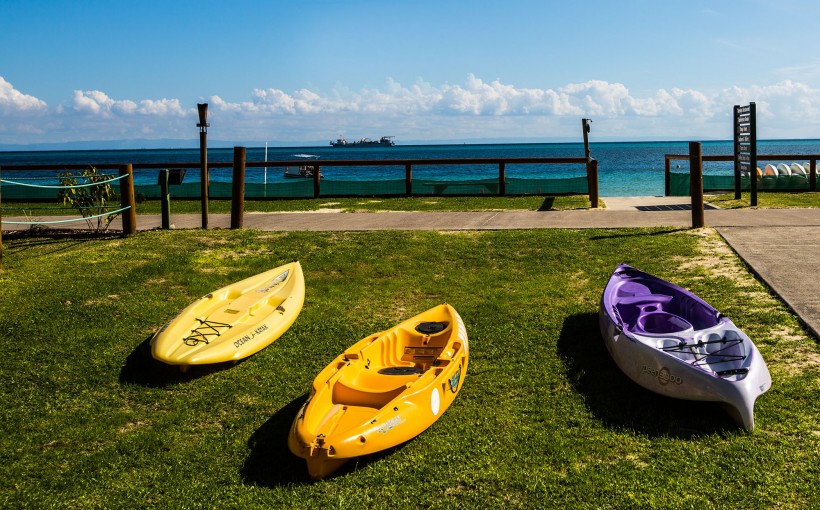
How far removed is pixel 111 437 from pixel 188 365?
121cm

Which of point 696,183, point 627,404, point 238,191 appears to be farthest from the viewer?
point 238,191

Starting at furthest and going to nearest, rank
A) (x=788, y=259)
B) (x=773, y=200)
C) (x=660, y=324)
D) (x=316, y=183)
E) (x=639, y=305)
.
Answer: (x=316, y=183)
(x=773, y=200)
(x=788, y=259)
(x=639, y=305)
(x=660, y=324)

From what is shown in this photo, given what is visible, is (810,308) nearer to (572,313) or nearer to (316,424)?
(572,313)

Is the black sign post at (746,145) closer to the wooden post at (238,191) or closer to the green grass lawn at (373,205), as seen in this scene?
the green grass lawn at (373,205)

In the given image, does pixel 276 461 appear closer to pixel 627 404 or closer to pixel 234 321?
pixel 234 321

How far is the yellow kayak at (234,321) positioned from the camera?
757 centimetres

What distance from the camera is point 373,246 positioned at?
40.2 feet

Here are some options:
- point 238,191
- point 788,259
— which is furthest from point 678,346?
point 238,191

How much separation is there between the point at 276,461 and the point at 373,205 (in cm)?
1274

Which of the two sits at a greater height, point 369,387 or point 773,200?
point 773,200

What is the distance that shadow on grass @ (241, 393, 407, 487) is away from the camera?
5664 millimetres

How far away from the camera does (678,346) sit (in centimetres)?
671

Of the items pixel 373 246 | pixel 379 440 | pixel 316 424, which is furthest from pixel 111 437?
pixel 373 246

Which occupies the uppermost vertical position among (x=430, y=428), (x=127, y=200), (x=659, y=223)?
(x=127, y=200)
